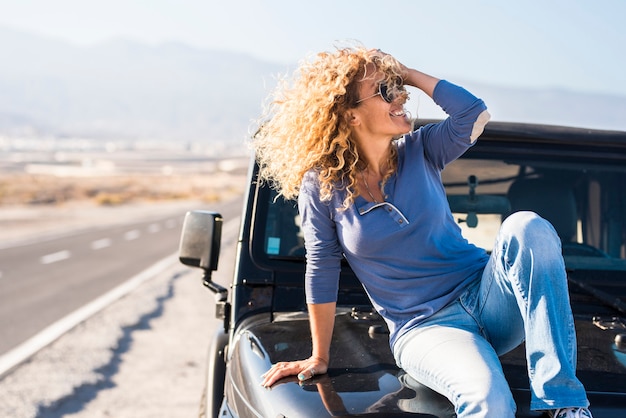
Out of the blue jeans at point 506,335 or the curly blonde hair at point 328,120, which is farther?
the curly blonde hair at point 328,120

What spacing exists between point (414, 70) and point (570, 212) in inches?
41.9

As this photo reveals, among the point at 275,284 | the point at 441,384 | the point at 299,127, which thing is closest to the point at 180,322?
the point at 275,284

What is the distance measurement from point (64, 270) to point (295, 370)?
41.9ft

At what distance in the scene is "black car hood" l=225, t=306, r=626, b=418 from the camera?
1.97 m

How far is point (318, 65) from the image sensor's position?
258 centimetres

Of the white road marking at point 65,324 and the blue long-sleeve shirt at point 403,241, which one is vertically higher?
the blue long-sleeve shirt at point 403,241

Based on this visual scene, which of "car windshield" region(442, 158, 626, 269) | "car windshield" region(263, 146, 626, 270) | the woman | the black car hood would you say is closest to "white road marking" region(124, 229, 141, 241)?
"car windshield" region(263, 146, 626, 270)

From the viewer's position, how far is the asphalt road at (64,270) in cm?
924

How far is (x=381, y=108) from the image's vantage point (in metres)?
2.50

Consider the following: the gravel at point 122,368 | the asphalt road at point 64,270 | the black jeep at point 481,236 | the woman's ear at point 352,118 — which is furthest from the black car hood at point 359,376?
the asphalt road at point 64,270

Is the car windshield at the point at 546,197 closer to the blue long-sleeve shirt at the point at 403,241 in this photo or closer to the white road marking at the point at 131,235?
the blue long-sleeve shirt at the point at 403,241

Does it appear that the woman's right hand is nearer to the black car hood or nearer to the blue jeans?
the black car hood

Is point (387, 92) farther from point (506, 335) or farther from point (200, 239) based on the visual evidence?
point (200, 239)

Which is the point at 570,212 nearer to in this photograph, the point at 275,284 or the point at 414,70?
the point at 414,70
